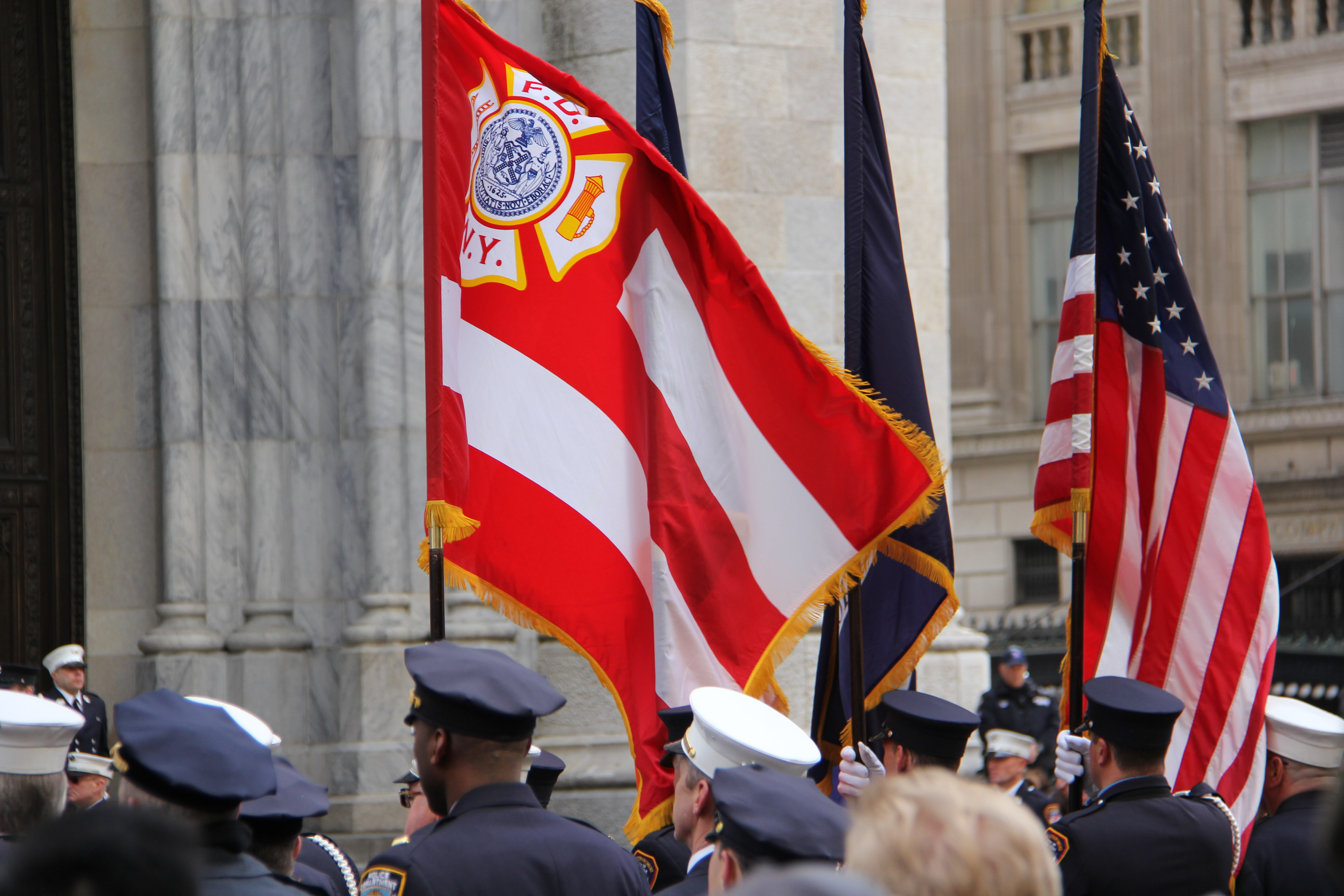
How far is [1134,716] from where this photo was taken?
4785 millimetres

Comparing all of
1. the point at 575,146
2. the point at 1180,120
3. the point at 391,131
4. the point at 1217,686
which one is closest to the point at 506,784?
the point at 575,146

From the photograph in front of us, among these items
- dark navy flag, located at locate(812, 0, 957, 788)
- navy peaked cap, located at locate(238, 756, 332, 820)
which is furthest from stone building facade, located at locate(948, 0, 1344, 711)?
navy peaked cap, located at locate(238, 756, 332, 820)


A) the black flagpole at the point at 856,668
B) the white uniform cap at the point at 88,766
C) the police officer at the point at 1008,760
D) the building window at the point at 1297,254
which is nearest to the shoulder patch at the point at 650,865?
the black flagpole at the point at 856,668

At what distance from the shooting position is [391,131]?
28.2ft

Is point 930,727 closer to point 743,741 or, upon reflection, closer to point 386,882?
point 743,741

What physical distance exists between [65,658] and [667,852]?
467cm

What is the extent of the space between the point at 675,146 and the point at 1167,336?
1869 millimetres

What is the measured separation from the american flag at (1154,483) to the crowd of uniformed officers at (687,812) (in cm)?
20

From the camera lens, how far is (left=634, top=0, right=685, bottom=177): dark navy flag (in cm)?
593

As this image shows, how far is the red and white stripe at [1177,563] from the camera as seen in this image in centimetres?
579

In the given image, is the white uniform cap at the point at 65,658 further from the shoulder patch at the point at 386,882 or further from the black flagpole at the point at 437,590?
the shoulder patch at the point at 386,882

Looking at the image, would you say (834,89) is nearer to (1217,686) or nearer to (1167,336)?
(1167,336)

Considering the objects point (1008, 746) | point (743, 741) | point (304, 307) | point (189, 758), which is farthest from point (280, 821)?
point (1008, 746)

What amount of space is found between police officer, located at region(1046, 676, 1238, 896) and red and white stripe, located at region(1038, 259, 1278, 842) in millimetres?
830
